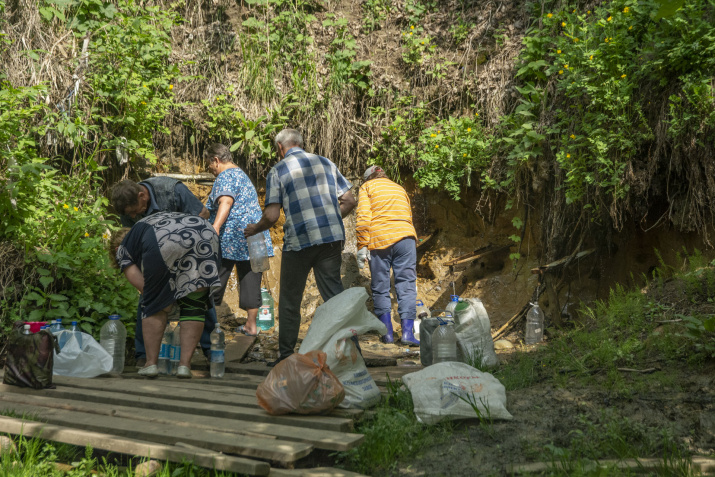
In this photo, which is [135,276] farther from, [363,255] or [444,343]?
[363,255]

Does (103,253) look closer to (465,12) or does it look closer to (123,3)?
(123,3)

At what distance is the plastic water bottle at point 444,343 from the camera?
14.6ft

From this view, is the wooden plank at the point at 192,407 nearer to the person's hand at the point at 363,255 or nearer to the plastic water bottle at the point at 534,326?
the person's hand at the point at 363,255

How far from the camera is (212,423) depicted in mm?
3217

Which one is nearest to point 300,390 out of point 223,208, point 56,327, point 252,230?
point 252,230

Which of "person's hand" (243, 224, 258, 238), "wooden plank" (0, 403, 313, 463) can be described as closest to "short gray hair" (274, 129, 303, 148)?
"person's hand" (243, 224, 258, 238)

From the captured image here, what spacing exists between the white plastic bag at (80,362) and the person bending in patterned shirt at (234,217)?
1423 millimetres

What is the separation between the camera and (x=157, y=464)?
8.95 feet

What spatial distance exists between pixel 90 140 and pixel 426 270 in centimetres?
486

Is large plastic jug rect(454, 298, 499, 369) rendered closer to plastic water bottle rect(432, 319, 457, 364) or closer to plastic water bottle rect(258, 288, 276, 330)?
plastic water bottle rect(432, 319, 457, 364)

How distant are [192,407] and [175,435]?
52 cm

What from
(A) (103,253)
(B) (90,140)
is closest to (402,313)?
(A) (103,253)

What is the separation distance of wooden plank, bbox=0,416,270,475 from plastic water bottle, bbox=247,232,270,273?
3108mm

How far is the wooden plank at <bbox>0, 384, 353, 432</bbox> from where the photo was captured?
10.5 feet
